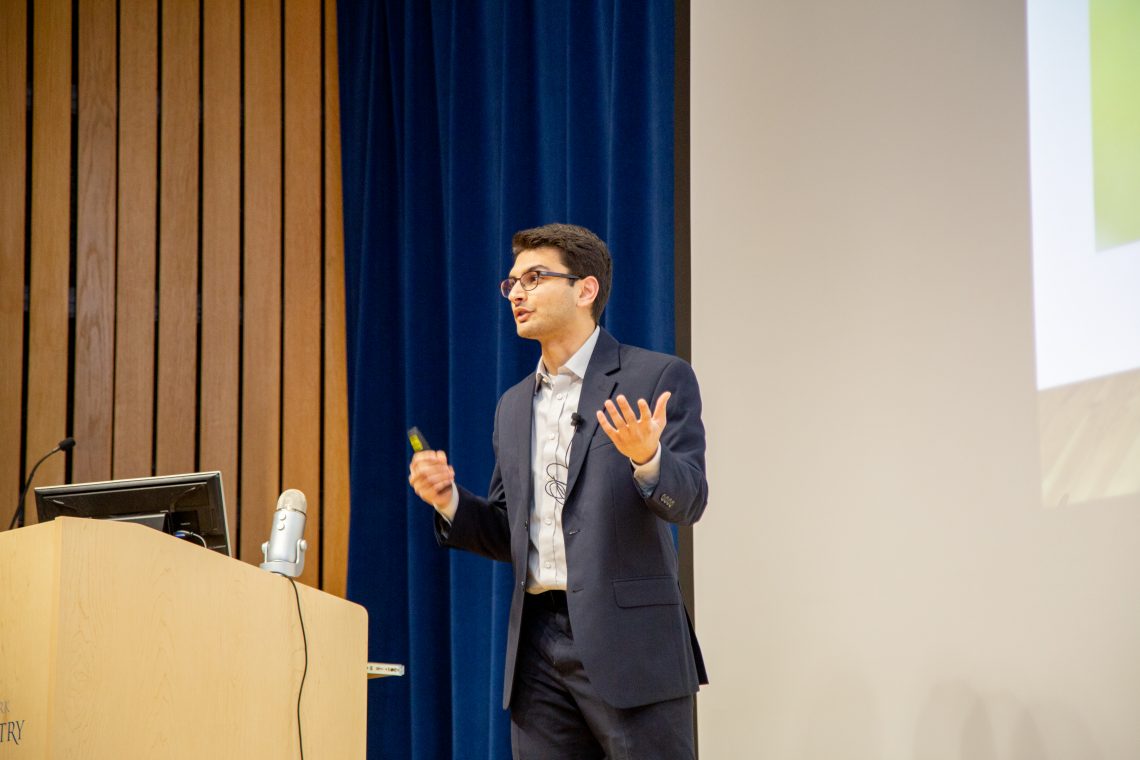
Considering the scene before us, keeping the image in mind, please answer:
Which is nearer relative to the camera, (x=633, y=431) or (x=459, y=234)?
(x=633, y=431)

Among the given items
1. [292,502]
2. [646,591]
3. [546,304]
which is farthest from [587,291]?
[292,502]

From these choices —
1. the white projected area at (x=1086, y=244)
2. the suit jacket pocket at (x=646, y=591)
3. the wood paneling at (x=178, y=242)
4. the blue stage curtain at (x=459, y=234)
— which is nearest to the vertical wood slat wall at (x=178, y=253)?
the wood paneling at (x=178, y=242)

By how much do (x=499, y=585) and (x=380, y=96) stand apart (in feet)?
6.76

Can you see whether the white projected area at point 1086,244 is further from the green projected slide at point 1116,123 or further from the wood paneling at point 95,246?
the wood paneling at point 95,246

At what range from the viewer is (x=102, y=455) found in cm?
411

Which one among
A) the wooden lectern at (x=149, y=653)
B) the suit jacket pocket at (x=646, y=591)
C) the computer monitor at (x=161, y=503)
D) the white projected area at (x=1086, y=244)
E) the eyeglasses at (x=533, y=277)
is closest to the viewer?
the wooden lectern at (x=149, y=653)

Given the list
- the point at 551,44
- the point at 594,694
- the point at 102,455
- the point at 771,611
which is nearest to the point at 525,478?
the point at 594,694

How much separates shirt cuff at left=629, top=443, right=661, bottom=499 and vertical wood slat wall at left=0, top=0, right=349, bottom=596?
8.55ft

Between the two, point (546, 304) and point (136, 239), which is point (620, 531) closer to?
point (546, 304)

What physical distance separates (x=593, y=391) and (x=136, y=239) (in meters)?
2.65

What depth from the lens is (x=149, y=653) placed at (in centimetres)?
197

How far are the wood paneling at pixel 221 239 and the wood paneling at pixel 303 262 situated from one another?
0.64 feet

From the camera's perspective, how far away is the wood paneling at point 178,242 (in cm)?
424

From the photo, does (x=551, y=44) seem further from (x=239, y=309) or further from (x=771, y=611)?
(x=771, y=611)
